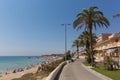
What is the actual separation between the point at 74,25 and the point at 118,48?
799 inches

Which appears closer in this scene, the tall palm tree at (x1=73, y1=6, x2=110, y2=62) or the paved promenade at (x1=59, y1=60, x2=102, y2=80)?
the paved promenade at (x1=59, y1=60, x2=102, y2=80)

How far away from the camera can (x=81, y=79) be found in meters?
17.5

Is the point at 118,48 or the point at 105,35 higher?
the point at 105,35

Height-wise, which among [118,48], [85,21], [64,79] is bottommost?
[64,79]

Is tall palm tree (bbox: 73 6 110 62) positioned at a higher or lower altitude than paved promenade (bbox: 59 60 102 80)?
higher

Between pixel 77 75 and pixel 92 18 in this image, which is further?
pixel 92 18

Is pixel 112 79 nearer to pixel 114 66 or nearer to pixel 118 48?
pixel 114 66

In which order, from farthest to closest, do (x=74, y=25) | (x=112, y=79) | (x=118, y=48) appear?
(x=118, y=48)
(x=74, y=25)
(x=112, y=79)

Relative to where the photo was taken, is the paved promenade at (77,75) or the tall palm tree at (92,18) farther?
the tall palm tree at (92,18)

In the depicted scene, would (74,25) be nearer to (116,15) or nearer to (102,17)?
(102,17)

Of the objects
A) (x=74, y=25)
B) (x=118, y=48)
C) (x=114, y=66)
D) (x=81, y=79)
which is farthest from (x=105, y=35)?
(x=81, y=79)

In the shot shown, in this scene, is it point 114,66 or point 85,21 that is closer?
point 114,66

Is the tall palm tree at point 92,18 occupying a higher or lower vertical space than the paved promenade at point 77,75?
higher

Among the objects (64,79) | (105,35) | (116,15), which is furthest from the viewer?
(105,35)
